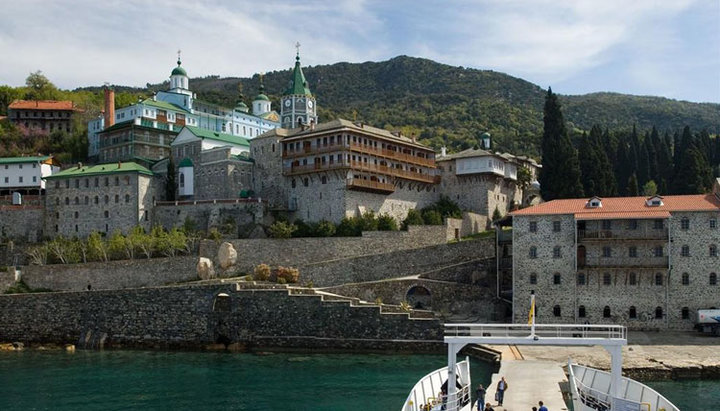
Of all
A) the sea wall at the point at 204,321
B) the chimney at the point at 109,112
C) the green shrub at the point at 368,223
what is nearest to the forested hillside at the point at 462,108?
the chimney at the point at 109,112

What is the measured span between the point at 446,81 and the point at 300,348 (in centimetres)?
14403

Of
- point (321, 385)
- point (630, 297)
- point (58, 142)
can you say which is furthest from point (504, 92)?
point (321, 385)

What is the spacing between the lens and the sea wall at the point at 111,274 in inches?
2440

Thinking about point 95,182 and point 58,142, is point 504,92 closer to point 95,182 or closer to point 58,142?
point 58,142

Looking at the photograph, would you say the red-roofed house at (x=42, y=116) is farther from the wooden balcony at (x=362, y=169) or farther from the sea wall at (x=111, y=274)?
the wooden balcony at (x=362, y=169)

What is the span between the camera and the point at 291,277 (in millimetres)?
57312

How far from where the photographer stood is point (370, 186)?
6788 centimetres

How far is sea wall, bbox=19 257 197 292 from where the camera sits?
203ft

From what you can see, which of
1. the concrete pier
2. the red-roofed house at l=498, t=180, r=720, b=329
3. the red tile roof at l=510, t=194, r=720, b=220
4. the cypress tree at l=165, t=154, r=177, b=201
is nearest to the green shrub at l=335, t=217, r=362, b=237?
the red-roofed house at l=498, t=180, r=720, b=329

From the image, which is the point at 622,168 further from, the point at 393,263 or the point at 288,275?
the point at 288,275

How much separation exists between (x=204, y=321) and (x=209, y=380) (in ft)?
39.1

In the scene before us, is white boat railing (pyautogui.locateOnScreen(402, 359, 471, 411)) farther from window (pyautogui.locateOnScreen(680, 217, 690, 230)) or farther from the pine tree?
the pine tree

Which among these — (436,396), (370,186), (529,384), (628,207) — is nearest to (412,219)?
(370,186)

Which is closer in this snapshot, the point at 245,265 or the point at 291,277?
the point at 291,277
